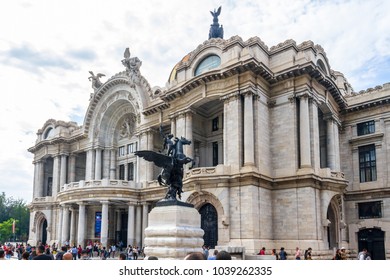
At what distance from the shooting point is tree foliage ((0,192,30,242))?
8469cm

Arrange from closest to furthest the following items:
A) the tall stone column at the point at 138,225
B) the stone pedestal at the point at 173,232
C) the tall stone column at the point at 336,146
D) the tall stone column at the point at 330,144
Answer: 1. the stone pedestal at the point at 173,232
2. the tall stone column at the point at 330,144
3. the tall stone column at the point at 336,146
4. the tall stone column at the point at 138,225

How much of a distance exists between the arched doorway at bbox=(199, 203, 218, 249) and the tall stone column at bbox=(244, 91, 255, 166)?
4.63 m

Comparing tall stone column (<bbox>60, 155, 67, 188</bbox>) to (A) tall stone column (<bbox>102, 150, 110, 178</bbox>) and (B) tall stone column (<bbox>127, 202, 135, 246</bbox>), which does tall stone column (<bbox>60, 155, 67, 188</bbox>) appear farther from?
(B) tall stone column (<bbox>127, 202, 135, 246</bbox>)

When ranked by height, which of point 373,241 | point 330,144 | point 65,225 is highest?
point 330,144

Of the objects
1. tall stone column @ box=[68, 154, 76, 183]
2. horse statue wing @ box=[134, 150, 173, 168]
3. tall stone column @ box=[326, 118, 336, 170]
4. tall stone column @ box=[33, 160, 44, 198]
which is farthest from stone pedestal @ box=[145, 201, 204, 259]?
tall stone column @ box=[33, 160, 44, 198]

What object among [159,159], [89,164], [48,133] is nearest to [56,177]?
[89,164]

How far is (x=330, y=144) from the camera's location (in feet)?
121

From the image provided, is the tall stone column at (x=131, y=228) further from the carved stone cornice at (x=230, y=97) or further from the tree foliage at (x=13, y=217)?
the tree foliage at (x=13, y=217)

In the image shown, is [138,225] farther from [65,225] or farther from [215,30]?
[215,30]

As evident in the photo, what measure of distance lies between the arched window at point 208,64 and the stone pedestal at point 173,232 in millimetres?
20071

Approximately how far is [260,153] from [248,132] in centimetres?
191

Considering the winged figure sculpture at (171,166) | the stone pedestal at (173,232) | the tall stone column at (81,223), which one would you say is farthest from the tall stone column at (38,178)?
the stone pedestal at (173,232)

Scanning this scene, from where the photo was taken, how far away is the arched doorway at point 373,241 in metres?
35.0

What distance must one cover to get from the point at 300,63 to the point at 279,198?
10.8 metres
